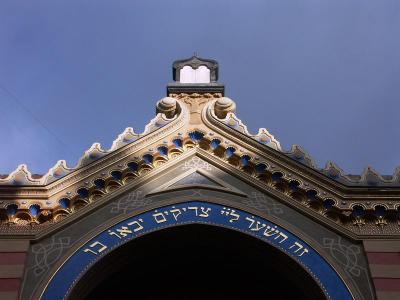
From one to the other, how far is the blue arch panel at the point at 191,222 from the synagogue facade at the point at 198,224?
2 cm

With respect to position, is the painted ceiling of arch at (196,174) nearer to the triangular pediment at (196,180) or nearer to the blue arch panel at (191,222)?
the triangular pediment at (196,180)

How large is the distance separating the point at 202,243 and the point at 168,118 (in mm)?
3847

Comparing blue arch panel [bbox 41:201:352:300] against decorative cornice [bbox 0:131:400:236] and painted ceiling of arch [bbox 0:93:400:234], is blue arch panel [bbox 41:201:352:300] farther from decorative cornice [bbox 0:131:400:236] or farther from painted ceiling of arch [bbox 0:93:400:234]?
decorative cornice [bbox 0:131:400:236]

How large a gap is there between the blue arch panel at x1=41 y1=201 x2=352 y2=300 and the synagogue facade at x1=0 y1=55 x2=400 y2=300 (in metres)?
0.02

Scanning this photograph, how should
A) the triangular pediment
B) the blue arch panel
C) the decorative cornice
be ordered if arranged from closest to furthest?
the blue arch panel
the decorative cornice
the triangular pediment

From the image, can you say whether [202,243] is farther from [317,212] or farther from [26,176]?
[26,176]

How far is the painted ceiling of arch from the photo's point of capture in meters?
15.7

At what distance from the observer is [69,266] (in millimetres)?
14469

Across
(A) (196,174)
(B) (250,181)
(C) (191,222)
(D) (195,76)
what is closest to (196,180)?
(A) (196,174)

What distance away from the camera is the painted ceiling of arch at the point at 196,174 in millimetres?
15672

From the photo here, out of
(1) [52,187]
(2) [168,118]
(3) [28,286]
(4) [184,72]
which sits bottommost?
(3) [28,286]

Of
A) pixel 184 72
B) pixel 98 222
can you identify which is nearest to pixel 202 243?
pixel 98 222

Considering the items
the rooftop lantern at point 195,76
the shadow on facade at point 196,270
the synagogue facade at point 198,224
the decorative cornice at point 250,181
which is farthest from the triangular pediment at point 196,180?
the rooftop lantern at point 195,76

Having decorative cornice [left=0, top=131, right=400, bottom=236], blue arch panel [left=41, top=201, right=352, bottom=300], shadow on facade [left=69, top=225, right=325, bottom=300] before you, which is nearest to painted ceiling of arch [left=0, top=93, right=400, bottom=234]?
decorative cornice [left=0, top=131, right=400, bottom=236]
